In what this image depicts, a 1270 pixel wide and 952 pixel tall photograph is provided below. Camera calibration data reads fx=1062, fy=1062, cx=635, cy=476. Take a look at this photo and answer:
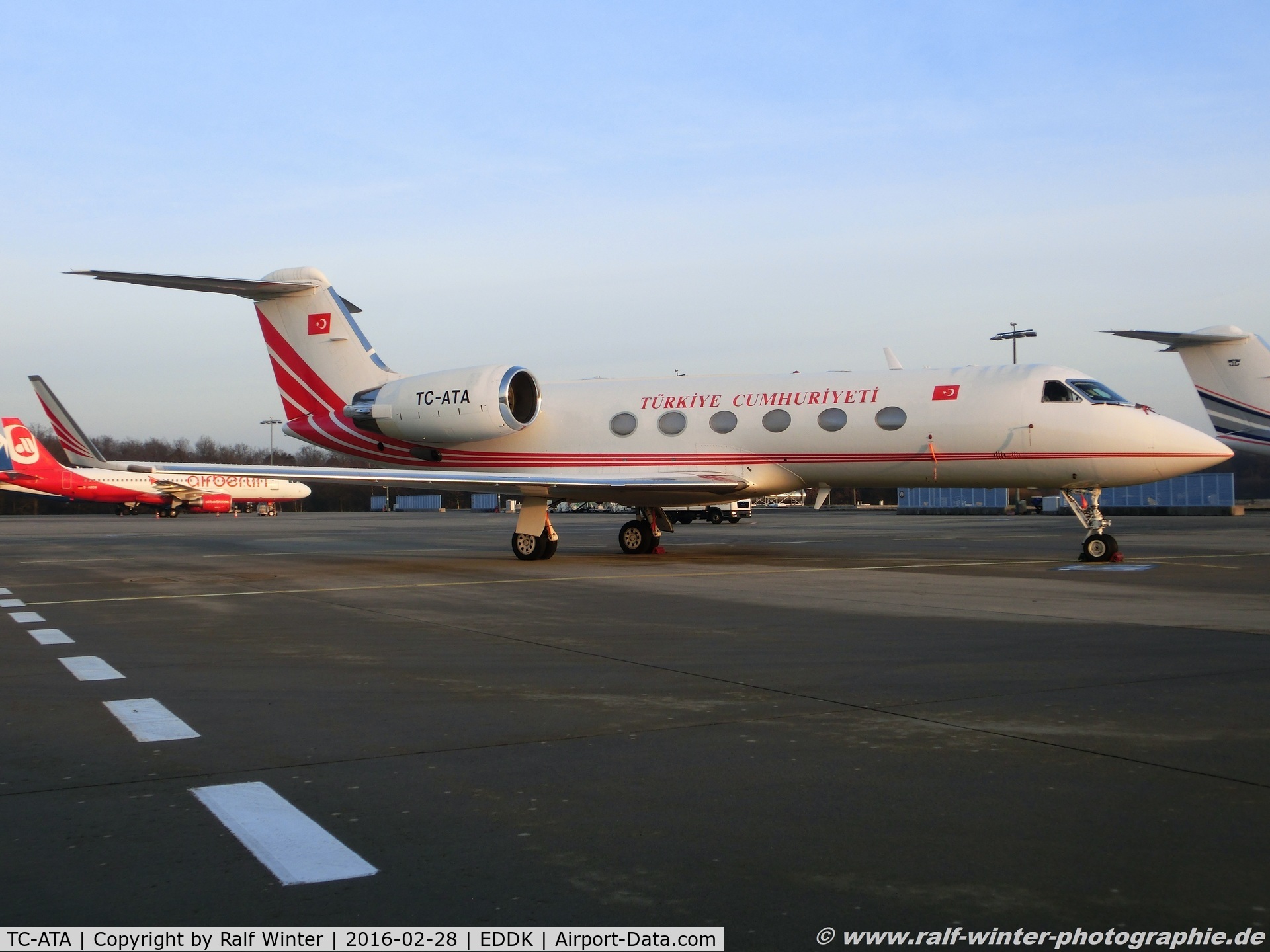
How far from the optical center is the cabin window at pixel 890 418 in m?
17.7

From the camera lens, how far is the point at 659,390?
65.7ft

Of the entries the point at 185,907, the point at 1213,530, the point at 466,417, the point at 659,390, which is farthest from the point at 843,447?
the point at 1213,530

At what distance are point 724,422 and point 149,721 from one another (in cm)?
1414

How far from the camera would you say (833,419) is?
18.3m

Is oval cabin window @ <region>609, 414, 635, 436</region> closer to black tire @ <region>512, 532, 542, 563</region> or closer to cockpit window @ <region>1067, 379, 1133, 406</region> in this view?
black tire @ <region>512, 532, 542, 563</region>

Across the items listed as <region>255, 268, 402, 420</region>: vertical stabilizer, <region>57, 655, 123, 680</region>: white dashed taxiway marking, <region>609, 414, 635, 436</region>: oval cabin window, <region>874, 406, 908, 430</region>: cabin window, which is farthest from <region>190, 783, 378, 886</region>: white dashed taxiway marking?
<region>255, 268, 402, 420</region>: vertical stabilizer

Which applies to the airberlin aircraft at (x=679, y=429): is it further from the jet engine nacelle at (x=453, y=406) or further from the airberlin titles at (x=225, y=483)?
the airberlin titles at (x=225, y=483)

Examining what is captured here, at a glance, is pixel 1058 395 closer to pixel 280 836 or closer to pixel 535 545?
pixel 535 545

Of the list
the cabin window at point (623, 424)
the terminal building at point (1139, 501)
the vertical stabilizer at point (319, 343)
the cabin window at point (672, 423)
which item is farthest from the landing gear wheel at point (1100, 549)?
the terminal building at point (1139, 501)

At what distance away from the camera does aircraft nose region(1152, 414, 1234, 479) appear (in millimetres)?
16047

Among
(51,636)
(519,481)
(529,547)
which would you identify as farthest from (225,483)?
(51,636)

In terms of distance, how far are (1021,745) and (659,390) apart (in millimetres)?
15313

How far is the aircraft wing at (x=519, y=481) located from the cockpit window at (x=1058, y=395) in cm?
513

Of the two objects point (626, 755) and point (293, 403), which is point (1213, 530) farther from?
point (626, 755)
